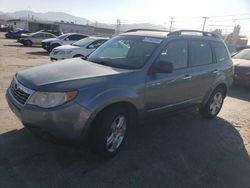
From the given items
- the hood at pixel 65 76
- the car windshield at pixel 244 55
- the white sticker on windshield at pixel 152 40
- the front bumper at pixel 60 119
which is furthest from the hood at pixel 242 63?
the front bumper at pixel 60 119

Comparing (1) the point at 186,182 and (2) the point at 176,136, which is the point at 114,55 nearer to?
(2) the point at 176,136

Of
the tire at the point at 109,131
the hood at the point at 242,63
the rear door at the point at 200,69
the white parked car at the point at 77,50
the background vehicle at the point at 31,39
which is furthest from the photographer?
the background vehicle at the point at 31,39

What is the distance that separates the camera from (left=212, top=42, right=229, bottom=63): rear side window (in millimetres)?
5641

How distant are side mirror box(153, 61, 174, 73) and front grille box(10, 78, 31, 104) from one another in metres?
1.90

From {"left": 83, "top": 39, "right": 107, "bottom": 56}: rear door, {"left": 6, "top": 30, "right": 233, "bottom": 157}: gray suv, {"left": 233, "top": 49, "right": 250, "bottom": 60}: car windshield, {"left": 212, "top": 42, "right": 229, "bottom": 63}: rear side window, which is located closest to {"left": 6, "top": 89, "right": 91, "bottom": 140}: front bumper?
{"left": 6, "top": 30, "right": 233, "bottom": 157}: gray suv

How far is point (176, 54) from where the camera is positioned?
461cm

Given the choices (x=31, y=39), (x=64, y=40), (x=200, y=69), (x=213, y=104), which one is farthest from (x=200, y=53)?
→ (x=31, y=39)

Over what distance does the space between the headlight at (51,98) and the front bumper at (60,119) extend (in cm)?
5

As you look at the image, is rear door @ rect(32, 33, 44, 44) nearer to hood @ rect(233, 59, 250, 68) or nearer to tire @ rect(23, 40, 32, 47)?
tire @ rect(23, 40, 32, 47)

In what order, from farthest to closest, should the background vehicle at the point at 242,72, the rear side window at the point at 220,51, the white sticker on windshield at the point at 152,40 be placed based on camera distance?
the background vehicle at the point at 242,72, the rear side window at the point at 220,51, the white sticker on windshield at the point at 152,40

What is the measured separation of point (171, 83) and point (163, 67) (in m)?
0.51

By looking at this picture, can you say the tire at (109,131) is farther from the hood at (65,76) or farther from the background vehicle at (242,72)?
the background vehicle at (242,72)

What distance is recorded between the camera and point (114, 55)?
15.2 feet

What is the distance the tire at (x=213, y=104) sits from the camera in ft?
18.9
